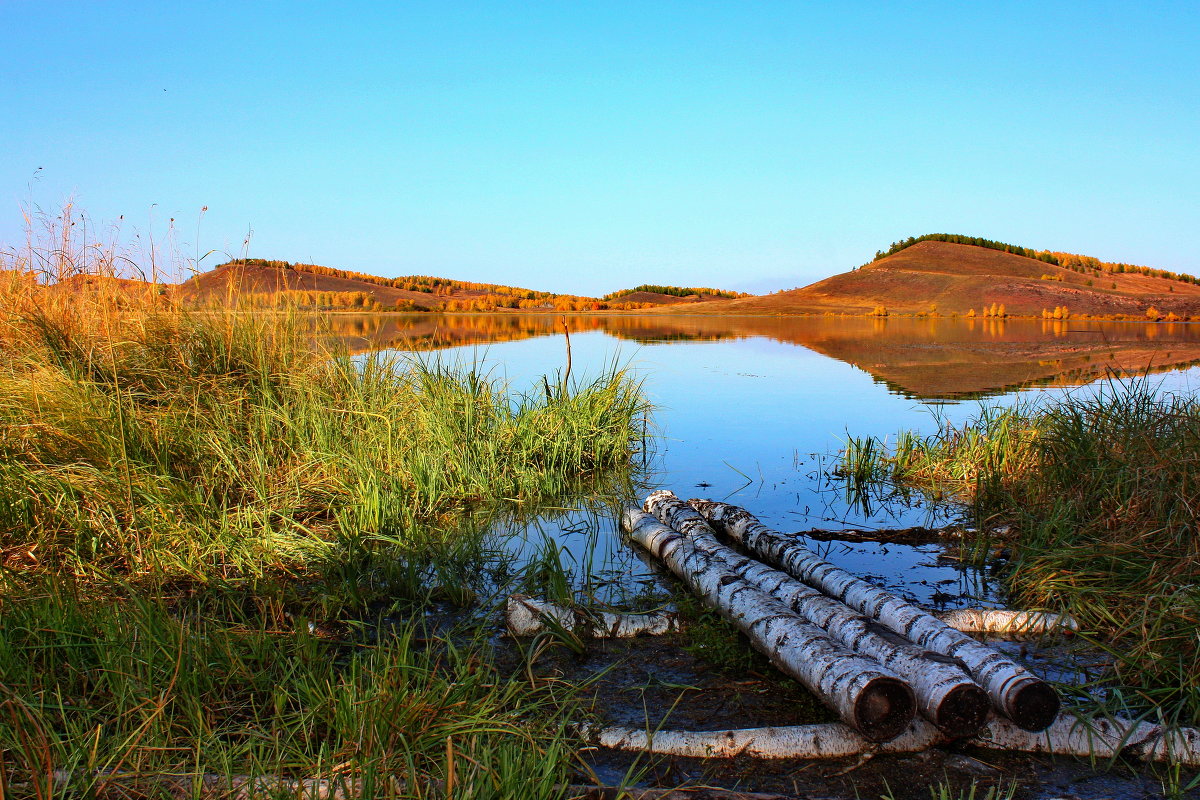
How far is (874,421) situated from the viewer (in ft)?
32.5

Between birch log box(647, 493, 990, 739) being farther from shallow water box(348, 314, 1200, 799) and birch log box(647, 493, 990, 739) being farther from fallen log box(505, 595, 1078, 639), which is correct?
fallen log box(505, 595, 1078, 639)

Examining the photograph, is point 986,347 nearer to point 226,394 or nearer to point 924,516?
point 924,516

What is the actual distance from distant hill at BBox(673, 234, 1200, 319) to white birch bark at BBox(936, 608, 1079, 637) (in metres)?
42.2

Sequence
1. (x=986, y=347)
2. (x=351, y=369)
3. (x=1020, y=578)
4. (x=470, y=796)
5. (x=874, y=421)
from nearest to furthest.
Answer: (x=470, y=796), (x=1020, y=578), (x=351, y=369), (x=874, y=421), (x=986, y=347)

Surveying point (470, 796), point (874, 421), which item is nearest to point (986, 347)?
point (874, 421)

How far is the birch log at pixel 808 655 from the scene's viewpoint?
2.52 meters

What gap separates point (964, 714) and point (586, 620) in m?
1.71

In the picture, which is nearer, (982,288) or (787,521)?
(787,521)

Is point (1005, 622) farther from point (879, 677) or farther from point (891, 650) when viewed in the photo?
point (879, 677)

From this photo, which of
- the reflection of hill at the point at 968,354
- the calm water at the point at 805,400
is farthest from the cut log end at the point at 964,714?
the reflection of hill at the point at 968,354

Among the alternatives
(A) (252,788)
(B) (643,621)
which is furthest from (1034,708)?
(A) (252,788)

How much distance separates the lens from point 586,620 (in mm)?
3617

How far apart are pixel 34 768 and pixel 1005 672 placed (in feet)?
9.68

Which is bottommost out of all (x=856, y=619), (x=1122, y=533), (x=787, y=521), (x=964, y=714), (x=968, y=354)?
(x=787, y=521)
